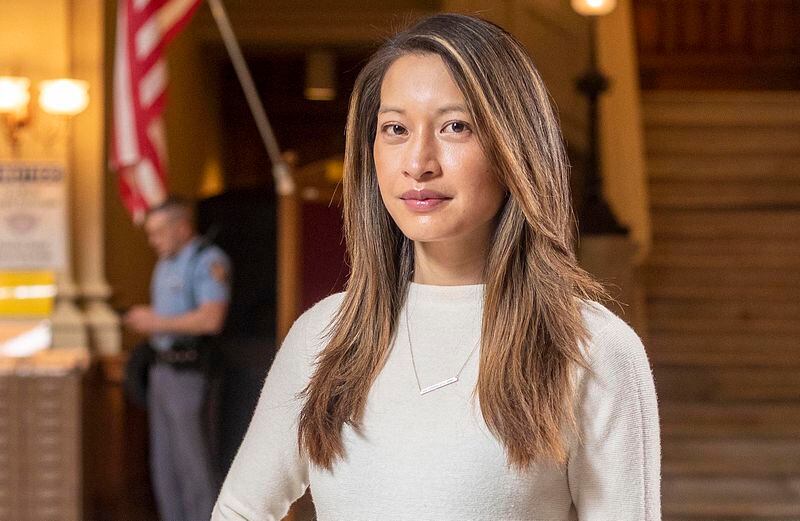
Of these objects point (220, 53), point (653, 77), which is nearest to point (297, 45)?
point (220, 53)

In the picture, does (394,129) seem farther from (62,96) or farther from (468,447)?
(62,96)

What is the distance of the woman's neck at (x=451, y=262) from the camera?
1.51 metres

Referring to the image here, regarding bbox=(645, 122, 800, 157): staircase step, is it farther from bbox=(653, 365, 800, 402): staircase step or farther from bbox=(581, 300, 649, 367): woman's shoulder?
bbox=(581, 300, 649, 367): woman's shoulder

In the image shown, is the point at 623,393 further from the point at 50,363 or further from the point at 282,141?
the point at 282,141

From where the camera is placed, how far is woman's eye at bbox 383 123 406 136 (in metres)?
1.49

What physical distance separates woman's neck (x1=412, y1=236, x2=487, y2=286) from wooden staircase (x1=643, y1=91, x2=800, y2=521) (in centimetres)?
529

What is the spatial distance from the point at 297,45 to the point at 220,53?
1064 mm

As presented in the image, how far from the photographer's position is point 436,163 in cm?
144

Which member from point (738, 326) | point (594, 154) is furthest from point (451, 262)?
point (594, 154)

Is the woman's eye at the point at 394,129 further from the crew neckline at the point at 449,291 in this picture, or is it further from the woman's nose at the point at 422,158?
the crew neckline at the point at 449,291

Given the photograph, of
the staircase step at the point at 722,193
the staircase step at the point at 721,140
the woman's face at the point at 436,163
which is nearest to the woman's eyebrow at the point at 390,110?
the woman's face at the point at 436,163

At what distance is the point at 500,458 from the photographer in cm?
140

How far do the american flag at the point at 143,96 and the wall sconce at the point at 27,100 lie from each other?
0.87 m

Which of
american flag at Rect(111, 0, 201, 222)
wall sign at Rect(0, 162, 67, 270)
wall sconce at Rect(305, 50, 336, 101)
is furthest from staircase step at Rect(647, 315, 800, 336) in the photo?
wall sconce at Rect(305, 50, 336, 101)
